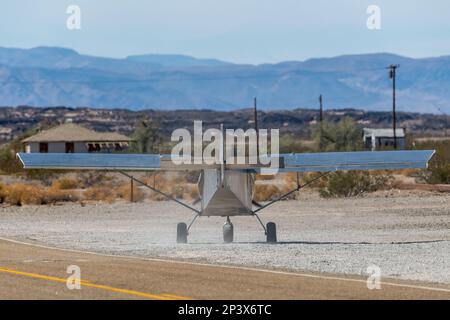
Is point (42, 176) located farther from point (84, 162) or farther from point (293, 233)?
point (84, 162)

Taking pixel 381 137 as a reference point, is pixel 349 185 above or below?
below

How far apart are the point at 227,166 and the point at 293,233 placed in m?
6.28

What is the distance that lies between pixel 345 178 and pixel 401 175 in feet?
39.5

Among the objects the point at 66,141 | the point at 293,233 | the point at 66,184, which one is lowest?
the point at 293,233

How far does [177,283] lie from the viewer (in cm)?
1471

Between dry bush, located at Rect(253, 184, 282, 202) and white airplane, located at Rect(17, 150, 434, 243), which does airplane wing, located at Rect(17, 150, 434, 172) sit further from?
dry bush, located at Rect(253, 184, 282, 202)

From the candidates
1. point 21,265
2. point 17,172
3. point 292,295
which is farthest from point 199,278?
point 17,172

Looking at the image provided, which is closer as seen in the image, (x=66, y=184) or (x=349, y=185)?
(x=349, y=185)

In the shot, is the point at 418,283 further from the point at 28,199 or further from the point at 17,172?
the point at 17,172

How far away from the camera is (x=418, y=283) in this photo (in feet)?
50.9

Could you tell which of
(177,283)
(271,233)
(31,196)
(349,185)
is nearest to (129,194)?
(31,196)

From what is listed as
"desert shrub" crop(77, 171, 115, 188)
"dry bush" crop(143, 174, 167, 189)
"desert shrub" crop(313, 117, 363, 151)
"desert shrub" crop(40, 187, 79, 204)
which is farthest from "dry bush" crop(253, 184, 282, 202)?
"desert shrub" crop(313, 117, 363, 151)

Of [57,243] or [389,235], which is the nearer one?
→ [57,243]

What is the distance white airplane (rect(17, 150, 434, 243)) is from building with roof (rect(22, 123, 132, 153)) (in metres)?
74.2
